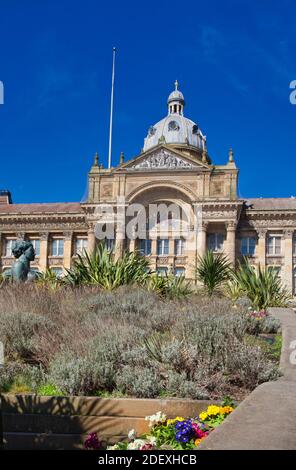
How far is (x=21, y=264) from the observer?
17.1 metres

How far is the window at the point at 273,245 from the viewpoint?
48034 mm

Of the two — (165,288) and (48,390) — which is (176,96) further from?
(48,390)

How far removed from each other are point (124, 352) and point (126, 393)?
Answer: 33.4 inches

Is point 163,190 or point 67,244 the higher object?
point 163,190

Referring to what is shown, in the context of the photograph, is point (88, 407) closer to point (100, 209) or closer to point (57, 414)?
point (57, 414)

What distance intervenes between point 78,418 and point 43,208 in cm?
4962

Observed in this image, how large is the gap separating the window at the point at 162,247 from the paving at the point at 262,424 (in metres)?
43.5

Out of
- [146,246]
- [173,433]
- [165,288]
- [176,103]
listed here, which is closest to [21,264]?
[165,288]

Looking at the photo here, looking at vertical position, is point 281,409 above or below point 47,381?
above

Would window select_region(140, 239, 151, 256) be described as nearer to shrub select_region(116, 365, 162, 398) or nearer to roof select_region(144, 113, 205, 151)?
roof select_region(144, 113, 205, 151)

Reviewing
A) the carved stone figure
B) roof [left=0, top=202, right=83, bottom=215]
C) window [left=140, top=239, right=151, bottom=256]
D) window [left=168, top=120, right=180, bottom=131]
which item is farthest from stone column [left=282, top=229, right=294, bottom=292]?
window [left=168, top=120, right=180, bottom=131]

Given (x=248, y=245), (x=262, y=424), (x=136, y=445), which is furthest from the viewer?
(x=248, y=245)

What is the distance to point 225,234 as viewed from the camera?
47938 mm
